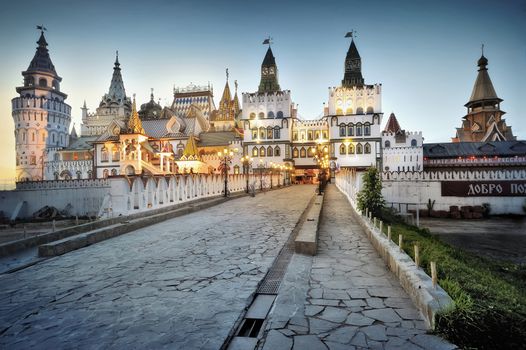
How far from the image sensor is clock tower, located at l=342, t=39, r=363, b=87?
56906 mm

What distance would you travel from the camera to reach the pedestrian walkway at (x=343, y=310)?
108 inches

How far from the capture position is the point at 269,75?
197 feet

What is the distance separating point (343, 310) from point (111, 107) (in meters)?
82.0

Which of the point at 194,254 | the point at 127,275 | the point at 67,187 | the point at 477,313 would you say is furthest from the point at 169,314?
the point at 67,187

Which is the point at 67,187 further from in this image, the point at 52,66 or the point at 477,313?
the point at 52,66

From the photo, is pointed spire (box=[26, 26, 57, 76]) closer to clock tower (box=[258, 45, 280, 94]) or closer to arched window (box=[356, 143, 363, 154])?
clock tower (box=[258, 45, 280, 94])

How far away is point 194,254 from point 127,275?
1.43m

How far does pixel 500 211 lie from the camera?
866 inches

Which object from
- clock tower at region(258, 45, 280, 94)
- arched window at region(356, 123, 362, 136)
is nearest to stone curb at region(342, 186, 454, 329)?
arched window at region(356, 123, 362, 136)

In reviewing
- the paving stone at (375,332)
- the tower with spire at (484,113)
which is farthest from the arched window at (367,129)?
the paving stone at (375,332)

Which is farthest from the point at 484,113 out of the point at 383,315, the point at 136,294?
the point at 136,294

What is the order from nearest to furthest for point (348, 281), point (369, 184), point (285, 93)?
point (348, 281) < point (369, 184) < point (285, 93)

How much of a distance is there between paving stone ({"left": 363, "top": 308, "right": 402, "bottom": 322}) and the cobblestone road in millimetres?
1511

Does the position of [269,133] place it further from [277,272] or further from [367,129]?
[277,272]
